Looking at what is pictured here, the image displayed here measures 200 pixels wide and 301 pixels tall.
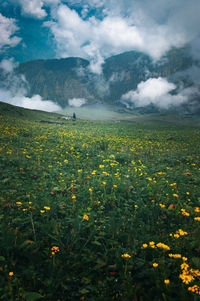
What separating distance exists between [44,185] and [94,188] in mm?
1731

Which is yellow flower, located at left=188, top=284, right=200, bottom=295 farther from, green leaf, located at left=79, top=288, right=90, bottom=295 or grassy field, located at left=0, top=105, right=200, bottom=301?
green leaf, located at left=79, top=288, right=90, bottom=295

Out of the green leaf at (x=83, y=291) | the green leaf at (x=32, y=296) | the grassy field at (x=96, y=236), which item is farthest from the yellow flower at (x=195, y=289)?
the green leaf at (x=32, y=296)

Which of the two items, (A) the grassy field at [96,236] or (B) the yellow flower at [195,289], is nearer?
(B) the yellow flower at [195,289]

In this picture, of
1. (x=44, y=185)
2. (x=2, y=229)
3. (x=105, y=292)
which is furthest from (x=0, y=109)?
(x=105, y=292)

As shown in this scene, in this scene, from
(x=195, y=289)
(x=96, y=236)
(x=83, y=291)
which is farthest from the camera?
(x=96, y=236)

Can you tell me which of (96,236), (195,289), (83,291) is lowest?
(83,291)

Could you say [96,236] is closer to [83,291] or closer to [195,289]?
[83,291]

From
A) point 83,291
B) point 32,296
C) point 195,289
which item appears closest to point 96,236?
point 83,291

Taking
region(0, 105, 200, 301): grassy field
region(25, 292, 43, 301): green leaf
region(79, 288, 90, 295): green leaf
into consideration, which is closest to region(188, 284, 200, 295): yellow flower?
region(0, 105, 200, 301): grassy field

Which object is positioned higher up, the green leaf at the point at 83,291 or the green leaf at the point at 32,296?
the green leaf at the point at 32,296

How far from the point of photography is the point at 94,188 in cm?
555

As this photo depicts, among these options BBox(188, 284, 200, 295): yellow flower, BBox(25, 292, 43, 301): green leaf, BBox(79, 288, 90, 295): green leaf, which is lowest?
BBox(79, 288, 90, 295): green leaf

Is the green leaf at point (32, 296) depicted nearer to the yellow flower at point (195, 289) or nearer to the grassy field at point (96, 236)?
the grassy field at point (96, 236)

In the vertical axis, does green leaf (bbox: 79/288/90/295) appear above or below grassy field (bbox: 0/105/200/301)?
below
